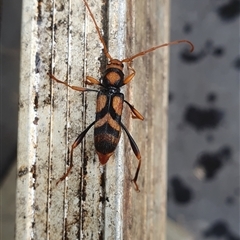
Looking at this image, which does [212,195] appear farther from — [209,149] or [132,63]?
[132,63]

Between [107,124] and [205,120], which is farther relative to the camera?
[205,120]

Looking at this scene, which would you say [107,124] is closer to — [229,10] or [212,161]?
[212,161]

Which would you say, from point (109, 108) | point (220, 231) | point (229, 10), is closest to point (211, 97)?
point (229, 10)

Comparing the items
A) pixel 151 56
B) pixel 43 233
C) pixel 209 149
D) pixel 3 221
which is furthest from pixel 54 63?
pixel 209 149

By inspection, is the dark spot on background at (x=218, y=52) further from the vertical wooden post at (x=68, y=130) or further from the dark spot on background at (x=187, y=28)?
the vertical wooden post at (x=68, y=130)

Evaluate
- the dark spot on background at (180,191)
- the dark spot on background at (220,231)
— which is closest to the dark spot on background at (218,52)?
the dark spot on background at (180,191)

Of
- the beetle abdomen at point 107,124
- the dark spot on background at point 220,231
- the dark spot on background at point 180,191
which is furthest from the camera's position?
the dark spot on background at point 180,191
